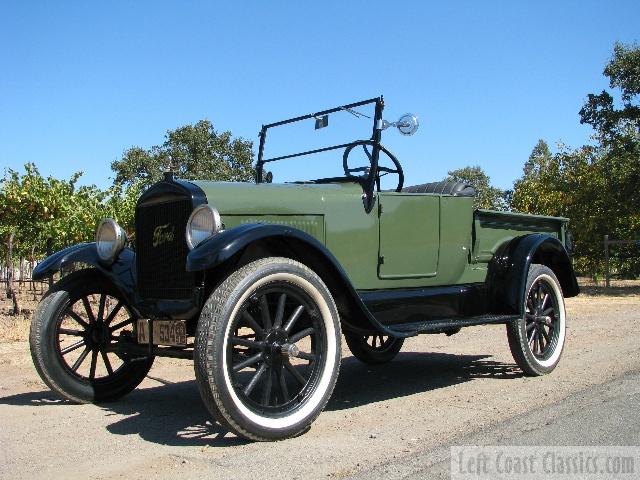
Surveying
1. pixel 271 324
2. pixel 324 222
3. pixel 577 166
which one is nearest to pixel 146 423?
pixel 271 324

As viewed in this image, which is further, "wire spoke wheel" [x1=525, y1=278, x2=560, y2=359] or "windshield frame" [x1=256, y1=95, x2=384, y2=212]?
"wire spoke wheel" [x1=525, y1=278, x2=560, y2=359]

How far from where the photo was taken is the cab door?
181 inches

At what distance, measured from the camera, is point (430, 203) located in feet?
16.1

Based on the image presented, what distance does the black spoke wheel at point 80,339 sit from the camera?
14.1ft

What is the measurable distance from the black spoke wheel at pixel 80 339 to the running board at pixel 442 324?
1854 mm

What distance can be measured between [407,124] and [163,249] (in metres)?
2.02

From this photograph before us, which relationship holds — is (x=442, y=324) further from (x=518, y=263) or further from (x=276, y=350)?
(x=276, y=350)

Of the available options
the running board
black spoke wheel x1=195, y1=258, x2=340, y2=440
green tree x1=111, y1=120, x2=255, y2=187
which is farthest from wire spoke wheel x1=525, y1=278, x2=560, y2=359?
green tree x1=111, y1=120, x2=255, y2=187

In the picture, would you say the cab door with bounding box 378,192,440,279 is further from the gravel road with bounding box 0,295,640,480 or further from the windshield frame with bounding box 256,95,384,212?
the gravel road with bounding box 0,295,640,480

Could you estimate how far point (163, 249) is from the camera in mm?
4055

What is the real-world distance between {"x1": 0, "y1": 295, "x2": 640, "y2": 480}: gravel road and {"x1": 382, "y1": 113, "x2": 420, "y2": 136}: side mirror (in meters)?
1.91

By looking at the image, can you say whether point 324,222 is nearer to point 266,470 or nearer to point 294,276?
point 294,276

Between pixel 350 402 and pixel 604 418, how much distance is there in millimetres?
1581

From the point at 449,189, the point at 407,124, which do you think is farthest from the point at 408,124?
the point at 449,189
